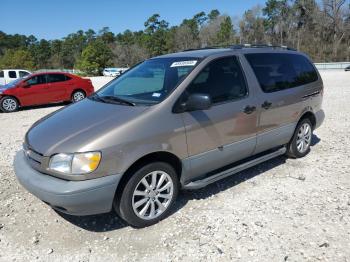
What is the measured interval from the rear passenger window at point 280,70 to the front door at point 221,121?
15.6 inches

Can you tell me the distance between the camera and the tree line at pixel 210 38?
6794cm

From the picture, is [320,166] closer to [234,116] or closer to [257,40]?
[234,116]

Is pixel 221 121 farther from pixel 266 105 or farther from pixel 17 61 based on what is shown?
pixel 17 61

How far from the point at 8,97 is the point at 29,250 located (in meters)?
10.7

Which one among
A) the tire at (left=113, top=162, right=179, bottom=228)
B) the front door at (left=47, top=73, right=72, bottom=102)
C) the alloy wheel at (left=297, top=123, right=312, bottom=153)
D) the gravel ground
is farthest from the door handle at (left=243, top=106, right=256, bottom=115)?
the front door at (left=47, top=73, right=72, bottom=102)

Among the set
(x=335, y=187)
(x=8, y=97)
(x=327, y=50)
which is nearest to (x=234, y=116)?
(x=335, y=187)

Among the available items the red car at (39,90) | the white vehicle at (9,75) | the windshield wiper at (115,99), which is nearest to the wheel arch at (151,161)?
the windshield wiper at (115,99)

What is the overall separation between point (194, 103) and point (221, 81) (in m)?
0.74

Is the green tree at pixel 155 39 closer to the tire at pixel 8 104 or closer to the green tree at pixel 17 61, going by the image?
the green tree at pixel 17 61

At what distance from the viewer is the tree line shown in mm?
67938

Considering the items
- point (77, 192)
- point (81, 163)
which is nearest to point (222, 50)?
point (81, 163)

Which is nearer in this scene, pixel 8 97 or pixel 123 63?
pixel 8 97

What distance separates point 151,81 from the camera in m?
4.57

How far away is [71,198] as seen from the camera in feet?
10.7
